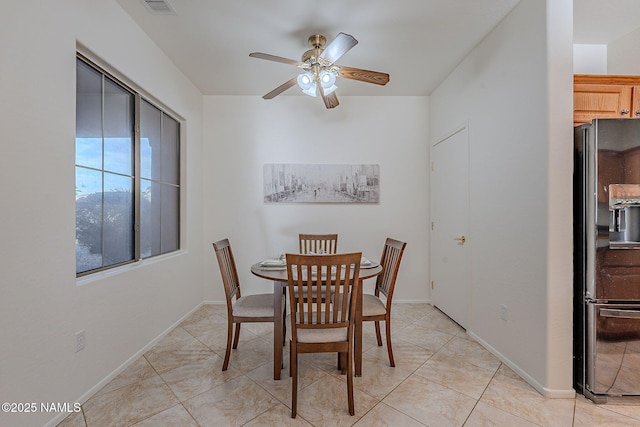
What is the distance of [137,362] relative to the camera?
7.30 ft

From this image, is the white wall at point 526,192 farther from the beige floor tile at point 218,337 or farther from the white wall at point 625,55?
the beige floor tile at point 218,337

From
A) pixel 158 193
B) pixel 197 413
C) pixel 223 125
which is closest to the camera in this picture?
pixel 197 413

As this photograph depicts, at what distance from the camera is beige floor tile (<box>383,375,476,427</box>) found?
5.31 feet

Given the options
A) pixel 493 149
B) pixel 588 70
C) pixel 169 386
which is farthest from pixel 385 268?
pixel 588 70

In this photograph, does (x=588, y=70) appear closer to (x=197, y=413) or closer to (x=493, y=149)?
(x=493, y=149)

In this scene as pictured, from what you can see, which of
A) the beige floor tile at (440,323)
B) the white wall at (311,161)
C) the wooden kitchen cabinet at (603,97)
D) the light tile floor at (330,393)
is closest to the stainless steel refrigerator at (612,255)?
the light tile floor at (330,393)

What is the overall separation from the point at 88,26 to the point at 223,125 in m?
1.87

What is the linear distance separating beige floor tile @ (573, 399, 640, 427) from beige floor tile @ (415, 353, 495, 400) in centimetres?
47

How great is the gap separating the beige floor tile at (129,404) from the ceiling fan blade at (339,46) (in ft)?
8.50

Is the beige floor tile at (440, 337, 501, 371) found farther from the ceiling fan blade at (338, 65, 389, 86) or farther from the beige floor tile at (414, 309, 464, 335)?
the ceiling fan blade at (338, 65, 389, 86)

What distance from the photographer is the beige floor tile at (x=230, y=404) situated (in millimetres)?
1617

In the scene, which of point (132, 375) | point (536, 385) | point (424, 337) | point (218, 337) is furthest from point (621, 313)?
point (132, 375)

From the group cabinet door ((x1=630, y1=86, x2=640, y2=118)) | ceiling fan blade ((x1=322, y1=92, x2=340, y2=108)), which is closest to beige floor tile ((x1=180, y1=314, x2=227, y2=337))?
ceiling fan blade ((x1=322, y1=92, x2=340, y2=108))

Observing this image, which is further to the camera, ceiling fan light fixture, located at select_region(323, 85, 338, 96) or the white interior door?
the white interior door
